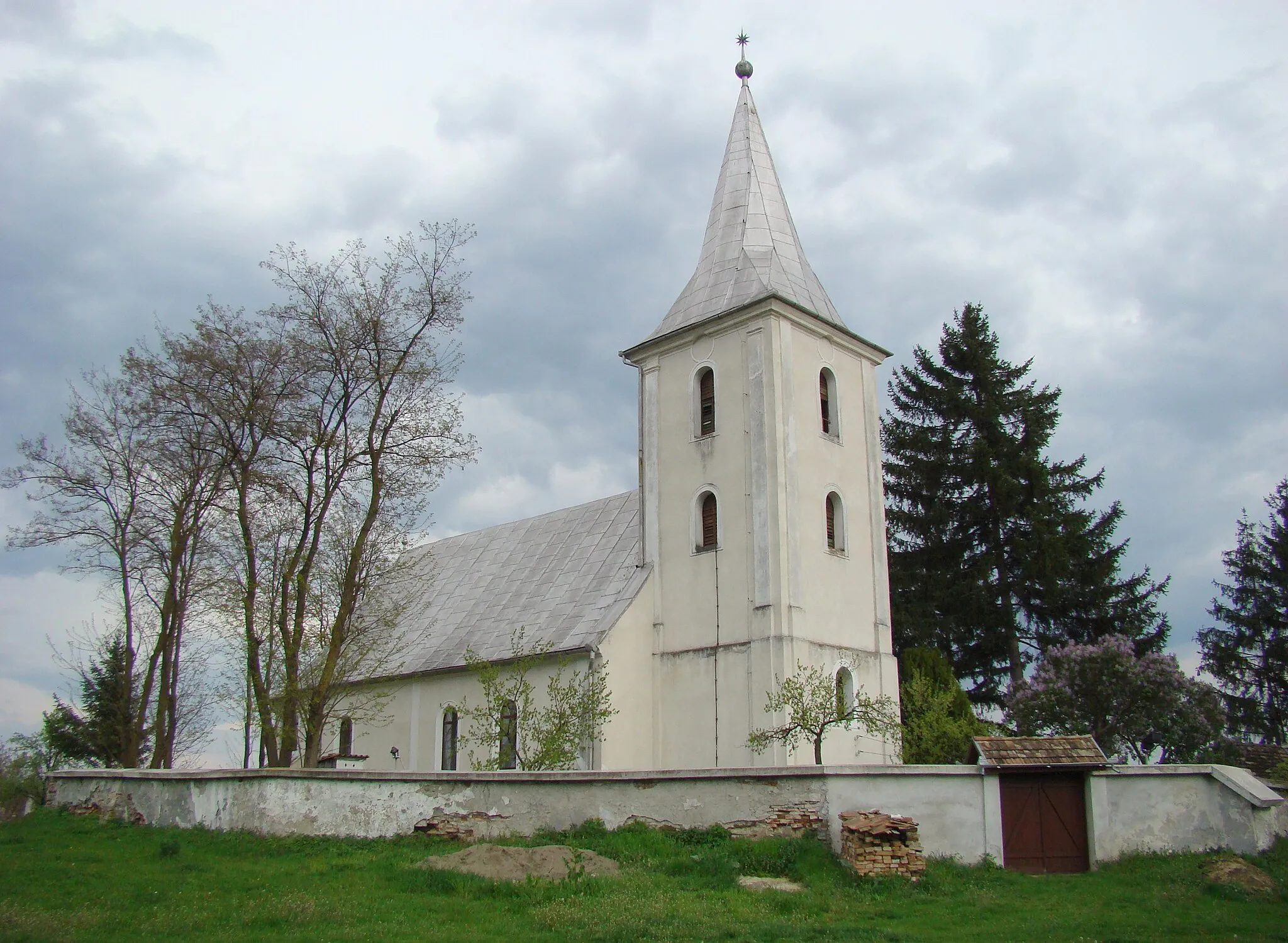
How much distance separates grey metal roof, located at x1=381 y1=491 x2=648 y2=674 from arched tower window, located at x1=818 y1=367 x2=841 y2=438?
16.2 feet

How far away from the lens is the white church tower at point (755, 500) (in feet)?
74.3

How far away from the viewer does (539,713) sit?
74.5 ft

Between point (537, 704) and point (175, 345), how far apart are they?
10116 millimetres

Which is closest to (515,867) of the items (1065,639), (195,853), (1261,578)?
(195,853)

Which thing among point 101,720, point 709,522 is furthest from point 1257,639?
point 101,720

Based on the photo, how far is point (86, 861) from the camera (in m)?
16.1

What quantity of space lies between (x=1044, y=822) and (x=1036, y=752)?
37.9 inches

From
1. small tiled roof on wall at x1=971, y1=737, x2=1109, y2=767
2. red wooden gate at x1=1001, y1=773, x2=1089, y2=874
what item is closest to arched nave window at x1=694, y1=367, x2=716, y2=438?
small tiled roof on wall at x1=971, y1=737, x2=1109, y2=767

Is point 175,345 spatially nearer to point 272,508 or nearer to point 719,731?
point 272,508

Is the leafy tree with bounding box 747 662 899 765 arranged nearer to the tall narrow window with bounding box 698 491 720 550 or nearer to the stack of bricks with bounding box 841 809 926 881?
the tall narrow window with bounding box 698 491 720 550

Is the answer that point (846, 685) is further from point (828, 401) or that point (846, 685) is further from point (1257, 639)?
point (1257, 639)

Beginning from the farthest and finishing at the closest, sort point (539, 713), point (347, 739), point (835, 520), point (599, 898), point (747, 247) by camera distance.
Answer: point (347, 739) < point (747, 247) < point (835, 520) < point (539, 713) < point (599, 898)

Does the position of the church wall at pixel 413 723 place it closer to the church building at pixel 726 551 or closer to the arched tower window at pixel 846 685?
the church building at pixel 726 551

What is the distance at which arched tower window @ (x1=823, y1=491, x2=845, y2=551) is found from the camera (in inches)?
965
